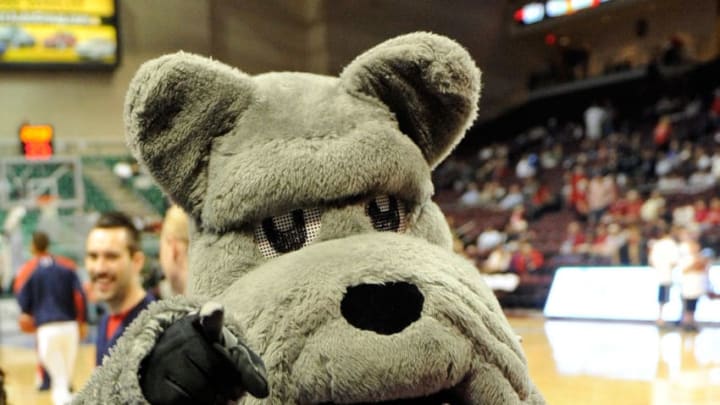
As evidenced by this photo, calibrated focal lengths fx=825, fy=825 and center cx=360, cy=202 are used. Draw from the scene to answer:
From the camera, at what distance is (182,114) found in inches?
46.4

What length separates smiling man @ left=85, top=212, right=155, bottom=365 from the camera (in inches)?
128

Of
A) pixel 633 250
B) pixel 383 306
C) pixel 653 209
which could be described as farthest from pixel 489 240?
pixel 383 306

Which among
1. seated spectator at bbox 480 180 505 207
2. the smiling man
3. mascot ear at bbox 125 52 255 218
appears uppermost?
mascot ear at bbox 125 52 255 218

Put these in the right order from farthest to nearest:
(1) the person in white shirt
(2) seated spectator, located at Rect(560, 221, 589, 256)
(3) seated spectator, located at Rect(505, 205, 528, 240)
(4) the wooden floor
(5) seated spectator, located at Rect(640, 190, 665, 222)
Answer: (3) seated spectator, located at Rect(505, 205, 528, 240)
(5) seated spectator, located at Rect(640, 190, 665, 222)
(2) seated spectator, located at Rect(560, 221, 589, 256)
(1) the person in white shirt
(4) the wooden floor

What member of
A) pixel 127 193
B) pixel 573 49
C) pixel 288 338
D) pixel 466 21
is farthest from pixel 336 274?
pixel 573 49

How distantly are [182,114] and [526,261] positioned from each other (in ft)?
34.7

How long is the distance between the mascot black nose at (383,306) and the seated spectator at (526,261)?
10.6 m

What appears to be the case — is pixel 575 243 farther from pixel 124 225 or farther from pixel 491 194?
pixel 124 225

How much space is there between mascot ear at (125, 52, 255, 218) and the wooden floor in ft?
12.9

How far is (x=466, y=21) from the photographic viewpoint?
627 inches

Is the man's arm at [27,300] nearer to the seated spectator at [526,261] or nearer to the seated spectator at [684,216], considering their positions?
the seated spectator at [526,261]

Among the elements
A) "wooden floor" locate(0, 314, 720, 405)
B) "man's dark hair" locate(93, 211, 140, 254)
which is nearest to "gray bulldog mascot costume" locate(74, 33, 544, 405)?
"man's dark hair" locate(93, 211, 140, 254)

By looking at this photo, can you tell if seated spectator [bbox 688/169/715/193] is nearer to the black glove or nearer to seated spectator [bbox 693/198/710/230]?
seated spectator [bbox 693/198/710/230]

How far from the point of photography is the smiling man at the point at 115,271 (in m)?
3.25
